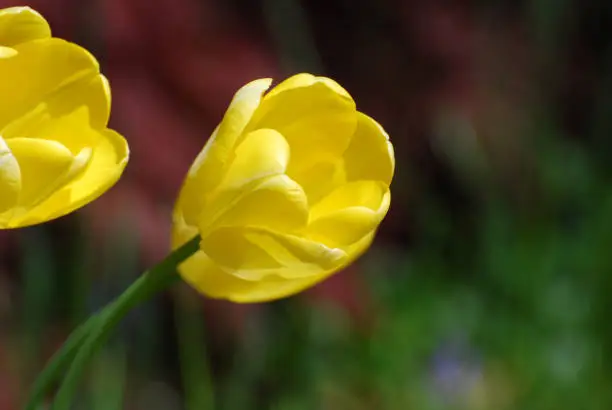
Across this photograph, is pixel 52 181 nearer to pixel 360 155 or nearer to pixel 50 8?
pixel 360 155

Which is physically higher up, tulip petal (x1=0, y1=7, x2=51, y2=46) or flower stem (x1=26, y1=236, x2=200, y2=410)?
tulip petal (x1=0, y1=7, x2=51, y2=46)

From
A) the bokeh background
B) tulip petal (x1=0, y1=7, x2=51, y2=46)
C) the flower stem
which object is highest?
tulip petal (x1=0, y1=7, x2=51, y2=46)

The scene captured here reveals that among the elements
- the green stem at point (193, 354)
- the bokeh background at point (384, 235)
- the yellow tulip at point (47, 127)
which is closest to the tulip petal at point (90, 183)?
the yellow tulip at point (47, 127)

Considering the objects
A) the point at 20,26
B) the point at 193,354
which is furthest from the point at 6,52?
the point at 193,354

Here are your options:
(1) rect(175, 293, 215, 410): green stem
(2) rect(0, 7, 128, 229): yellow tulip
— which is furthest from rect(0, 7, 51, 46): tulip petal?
(1) rect(175, 293, 215, 410): green stem

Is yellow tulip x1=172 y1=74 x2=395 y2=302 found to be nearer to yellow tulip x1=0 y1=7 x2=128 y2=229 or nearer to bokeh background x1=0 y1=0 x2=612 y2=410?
yellow tulip x1=0 y1=7 x2=128 y2=229

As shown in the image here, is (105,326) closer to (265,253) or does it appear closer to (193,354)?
(265,253)
